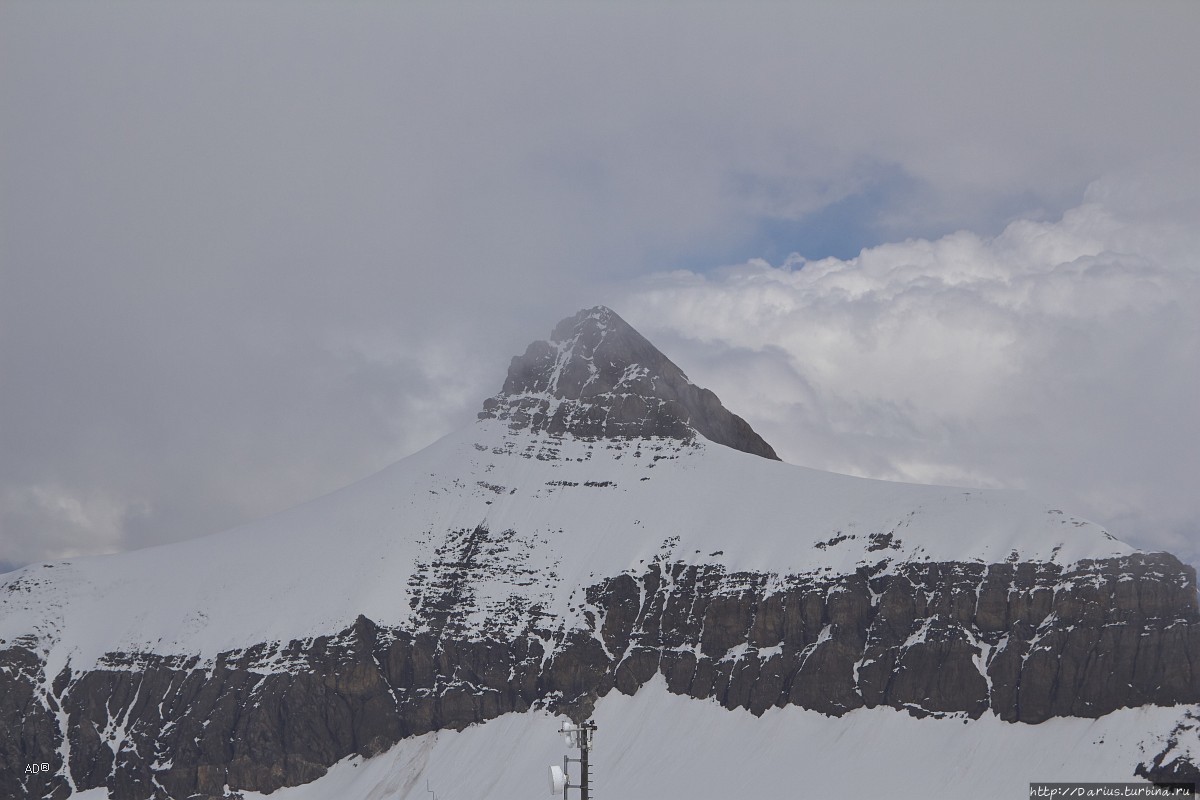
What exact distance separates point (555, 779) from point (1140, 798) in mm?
153455

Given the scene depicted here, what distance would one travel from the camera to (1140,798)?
656 ft

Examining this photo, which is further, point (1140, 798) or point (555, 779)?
point (1140, 798)

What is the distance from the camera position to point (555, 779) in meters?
71.6
